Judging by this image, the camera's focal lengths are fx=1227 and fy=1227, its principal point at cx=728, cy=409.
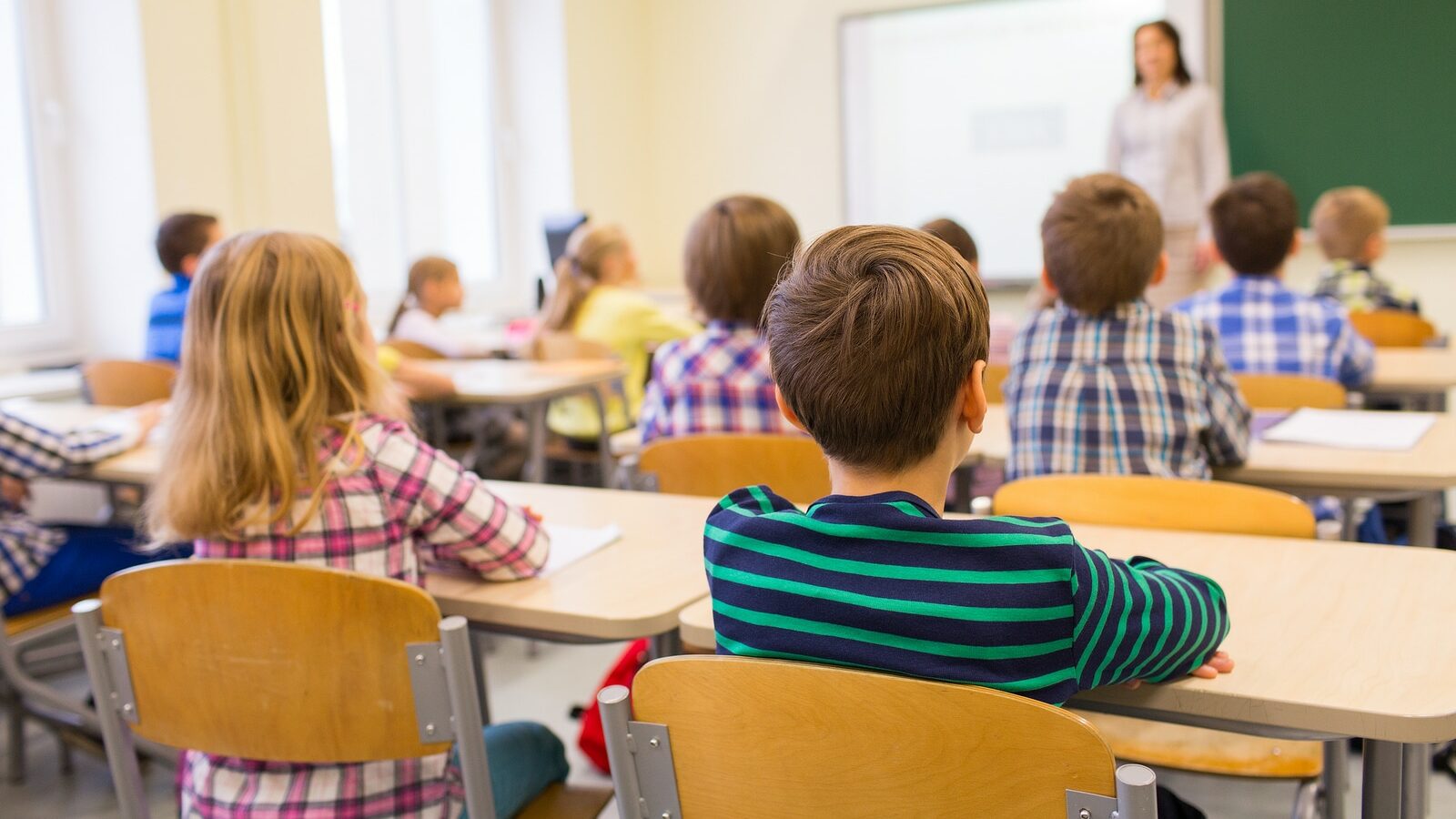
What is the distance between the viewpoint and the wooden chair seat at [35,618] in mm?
2326

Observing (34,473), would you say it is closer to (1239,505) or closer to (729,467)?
(729,467)

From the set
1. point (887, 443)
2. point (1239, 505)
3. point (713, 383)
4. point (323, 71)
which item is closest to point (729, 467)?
point (713, 383)

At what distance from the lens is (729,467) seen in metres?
2.08

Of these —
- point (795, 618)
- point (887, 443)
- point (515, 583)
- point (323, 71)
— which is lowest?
point (515, 583)

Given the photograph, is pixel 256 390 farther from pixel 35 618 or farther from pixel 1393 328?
pixel 1393 328

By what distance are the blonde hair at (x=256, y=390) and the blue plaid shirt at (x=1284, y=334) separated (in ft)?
7.11

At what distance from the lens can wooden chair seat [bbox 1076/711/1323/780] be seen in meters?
1.60

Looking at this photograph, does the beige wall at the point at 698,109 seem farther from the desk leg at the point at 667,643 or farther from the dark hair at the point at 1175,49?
the desk leg at the point at 667,643

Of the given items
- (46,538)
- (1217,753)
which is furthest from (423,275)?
(1217,753)

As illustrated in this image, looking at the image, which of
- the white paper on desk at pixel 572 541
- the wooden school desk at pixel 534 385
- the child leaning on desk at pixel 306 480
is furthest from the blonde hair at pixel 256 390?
the wooden school desk at pixel 534 385

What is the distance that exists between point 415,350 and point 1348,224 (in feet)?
10.5

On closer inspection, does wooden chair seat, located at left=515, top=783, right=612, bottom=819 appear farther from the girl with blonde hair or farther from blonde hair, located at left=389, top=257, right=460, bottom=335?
blonde hair, located at left=389, top=257, right=460, bottom=335

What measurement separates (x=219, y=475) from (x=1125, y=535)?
1.14 metres

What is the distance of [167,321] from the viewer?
3.73 meters
